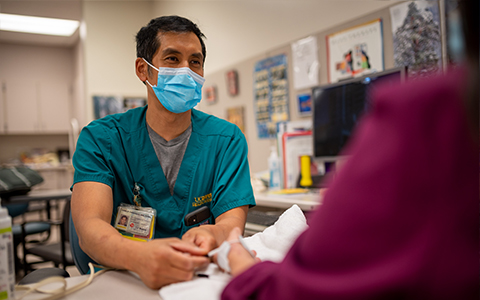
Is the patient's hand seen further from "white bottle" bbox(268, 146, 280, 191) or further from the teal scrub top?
"white bottle" bbox(268, 146, 280, 191)

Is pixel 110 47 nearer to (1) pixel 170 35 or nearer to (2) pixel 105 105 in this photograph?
(2) pixel 105 105

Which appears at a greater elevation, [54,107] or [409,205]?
[54,107]

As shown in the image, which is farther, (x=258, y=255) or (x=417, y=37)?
(x=417, y=37)

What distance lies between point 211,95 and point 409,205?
3226 mm

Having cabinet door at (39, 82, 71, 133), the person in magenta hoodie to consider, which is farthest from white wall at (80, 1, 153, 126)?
the person in magenta hoodie

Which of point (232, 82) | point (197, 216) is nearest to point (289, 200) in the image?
point (197, 216)

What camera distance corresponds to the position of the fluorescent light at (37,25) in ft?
16.4

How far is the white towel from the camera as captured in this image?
2.10ft

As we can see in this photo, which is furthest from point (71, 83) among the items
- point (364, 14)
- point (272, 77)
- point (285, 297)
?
point (285, 297)

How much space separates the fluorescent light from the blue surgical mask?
4.72 metres

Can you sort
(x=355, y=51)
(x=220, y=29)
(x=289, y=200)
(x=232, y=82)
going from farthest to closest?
1. (x=220, y=29)
2. (x=232, y=82)
3. (x=355, y=51)
4. (x=289, y=200)

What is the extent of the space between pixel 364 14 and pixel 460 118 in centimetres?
194

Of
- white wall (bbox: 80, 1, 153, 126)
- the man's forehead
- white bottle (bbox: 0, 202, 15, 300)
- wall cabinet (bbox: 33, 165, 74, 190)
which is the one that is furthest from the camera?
wall cabinet (bbox: 33, 165, 74, 190)

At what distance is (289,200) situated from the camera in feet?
5.47
